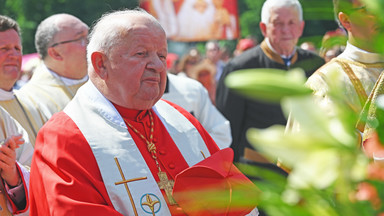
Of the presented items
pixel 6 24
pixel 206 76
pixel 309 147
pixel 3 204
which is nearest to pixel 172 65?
pixel 206 76

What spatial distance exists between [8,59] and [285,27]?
2.76 meters

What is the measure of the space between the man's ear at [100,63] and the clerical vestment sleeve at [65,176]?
11.3 inches

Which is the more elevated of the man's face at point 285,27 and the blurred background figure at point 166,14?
the man's face at point 285,27

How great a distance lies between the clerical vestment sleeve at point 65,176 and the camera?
270 centimetres

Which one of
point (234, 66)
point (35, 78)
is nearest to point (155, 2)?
point (234, 66)

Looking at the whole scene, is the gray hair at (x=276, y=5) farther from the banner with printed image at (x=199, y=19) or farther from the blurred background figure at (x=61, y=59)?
the banner with printed image at (x=199, y=19)

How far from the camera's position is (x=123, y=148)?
3.03 m

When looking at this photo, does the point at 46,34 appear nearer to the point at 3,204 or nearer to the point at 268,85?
the point at 3,204

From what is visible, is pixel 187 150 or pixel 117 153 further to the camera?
pixel 187 150

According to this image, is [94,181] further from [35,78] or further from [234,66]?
[234,66]

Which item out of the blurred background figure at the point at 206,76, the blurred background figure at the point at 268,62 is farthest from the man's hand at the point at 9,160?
the blurred background figure at the point at 206,76

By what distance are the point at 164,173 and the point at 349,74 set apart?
44.7 inches

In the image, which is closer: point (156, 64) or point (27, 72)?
point (156, 64)

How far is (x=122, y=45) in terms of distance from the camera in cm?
304
